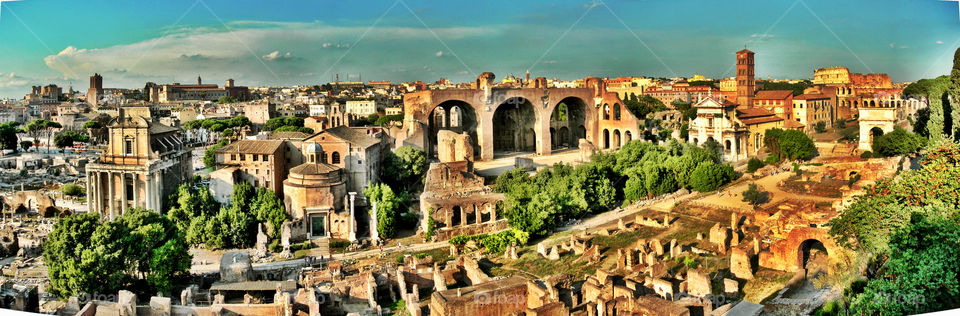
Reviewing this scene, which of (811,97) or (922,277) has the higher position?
(811,97)

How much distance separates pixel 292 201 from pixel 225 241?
6.57 feet

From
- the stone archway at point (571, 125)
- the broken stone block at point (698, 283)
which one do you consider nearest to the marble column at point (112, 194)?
the broken stone block at point (698, 283)

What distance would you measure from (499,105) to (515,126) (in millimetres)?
2256

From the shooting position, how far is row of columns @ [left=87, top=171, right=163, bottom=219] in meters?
18.9

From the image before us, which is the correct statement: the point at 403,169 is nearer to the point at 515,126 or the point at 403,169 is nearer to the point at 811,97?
the point at 515,126

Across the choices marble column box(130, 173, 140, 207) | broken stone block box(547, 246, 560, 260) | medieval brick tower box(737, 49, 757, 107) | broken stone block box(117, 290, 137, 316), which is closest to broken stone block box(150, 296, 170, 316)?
broken stone block box(117, 290, 137, 316)

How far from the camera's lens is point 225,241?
1811 centimetres

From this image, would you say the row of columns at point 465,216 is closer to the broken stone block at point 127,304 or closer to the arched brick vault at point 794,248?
the arched brick vault at point 794,248

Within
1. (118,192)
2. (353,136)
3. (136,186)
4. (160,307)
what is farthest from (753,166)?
(118,192)

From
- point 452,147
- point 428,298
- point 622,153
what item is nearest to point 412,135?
point 452,147

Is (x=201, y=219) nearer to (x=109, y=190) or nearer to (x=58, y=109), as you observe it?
(x=109, y=190)

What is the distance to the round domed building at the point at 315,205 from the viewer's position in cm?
1881

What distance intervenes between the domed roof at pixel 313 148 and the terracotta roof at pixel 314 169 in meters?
0.72

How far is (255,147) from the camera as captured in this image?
67.2ft
